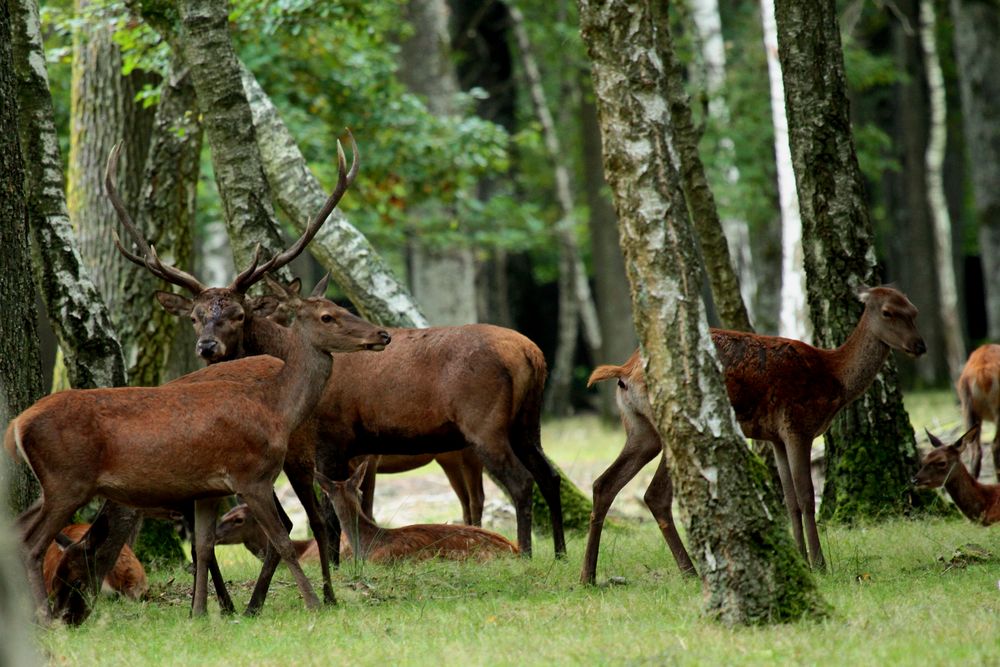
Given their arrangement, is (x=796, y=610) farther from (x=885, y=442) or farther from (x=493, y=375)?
(x=885, y=442)

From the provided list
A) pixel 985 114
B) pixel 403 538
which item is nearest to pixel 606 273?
pixel 985 114

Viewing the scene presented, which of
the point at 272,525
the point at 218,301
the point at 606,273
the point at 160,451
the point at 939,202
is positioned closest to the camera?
the point at 160,451

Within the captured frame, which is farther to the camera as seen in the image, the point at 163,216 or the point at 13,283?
the point at 163,216

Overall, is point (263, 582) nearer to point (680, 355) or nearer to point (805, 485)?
point (680, 355)

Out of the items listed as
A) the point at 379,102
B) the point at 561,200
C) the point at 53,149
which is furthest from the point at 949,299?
the point at 53,149

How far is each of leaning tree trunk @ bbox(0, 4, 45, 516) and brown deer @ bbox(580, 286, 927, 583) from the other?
3.19 metres

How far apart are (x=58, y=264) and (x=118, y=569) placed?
84.2 inches

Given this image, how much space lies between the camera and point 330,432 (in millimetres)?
9211

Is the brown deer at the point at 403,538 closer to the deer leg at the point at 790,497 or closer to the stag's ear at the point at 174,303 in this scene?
the stag's ear at the point at 174,303

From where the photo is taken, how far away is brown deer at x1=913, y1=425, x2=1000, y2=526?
9.68 meters

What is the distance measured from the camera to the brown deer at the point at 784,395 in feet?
25.4

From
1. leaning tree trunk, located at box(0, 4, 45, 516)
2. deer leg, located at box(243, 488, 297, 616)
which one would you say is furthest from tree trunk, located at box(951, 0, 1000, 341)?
leaning tree trunk, located at box(0, 4, 45, 516)

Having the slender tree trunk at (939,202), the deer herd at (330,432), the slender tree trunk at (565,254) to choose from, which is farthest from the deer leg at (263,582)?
the slender tree trunk at (565,254)

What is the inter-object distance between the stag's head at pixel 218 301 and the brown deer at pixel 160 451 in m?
1.13
